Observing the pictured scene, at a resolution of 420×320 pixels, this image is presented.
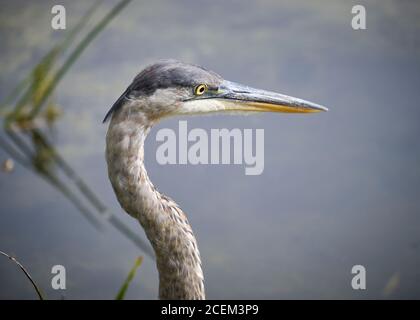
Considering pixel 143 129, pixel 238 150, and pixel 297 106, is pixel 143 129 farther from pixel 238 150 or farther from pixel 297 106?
pixel 238 150

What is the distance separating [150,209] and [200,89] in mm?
524

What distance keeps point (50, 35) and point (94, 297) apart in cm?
170

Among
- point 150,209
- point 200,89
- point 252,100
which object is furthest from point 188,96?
point 150,209

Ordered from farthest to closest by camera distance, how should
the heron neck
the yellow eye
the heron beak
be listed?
the heron beak → the yellow eye → the heron neck

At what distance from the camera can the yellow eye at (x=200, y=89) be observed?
2.78 metres

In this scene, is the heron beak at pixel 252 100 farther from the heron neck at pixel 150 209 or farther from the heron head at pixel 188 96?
the heron neck at pixel 150 209

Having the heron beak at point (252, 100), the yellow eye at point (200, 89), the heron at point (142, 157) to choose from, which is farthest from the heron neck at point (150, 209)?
the heron beak at point (252, 100)

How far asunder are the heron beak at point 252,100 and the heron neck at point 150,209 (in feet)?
1.26

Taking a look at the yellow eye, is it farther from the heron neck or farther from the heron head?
the heron neck

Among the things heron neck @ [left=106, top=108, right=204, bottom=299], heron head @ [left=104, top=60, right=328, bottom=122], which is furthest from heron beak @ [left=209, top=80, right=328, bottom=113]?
heron neck @ [left=106, top=108, right=204, bottom=299]

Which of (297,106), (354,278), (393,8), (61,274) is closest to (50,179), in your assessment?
(61,274)

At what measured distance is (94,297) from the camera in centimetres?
394

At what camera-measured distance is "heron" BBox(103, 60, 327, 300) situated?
2576 millimetres

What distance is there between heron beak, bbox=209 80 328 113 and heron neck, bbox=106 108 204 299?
1.26ft
